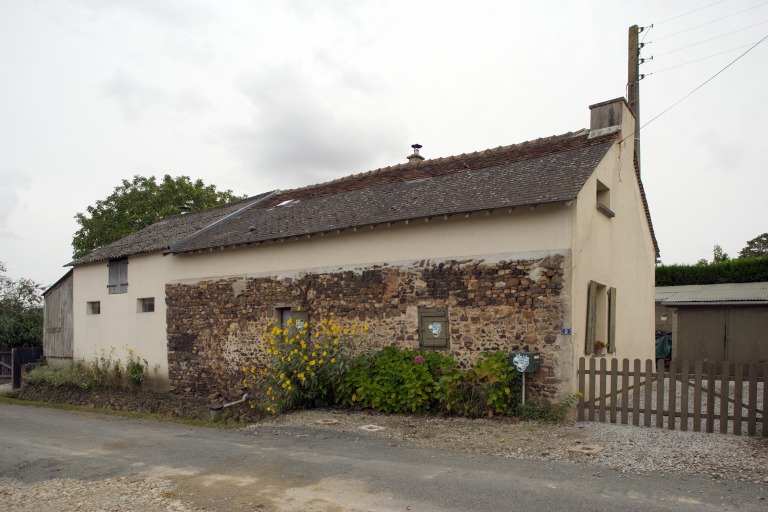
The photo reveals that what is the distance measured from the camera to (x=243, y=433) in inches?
392

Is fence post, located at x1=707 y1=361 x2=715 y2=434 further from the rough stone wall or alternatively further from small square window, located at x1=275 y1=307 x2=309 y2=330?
small square window, located at x1=275 y1=307 x2=309 y2=330

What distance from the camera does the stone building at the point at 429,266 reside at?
10.1 m

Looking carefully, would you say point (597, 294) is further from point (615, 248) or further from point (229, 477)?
point (229, 477)

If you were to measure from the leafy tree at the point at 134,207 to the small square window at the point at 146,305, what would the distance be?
14.4 meters

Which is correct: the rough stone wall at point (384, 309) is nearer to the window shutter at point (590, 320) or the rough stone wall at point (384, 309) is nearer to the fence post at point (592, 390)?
the fence post at point (592, 390)

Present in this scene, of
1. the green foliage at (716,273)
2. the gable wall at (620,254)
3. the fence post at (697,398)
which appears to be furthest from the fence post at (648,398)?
the green foliage at (716,273)

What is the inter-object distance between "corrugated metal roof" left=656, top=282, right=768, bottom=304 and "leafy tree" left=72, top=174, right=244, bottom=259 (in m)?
23.3

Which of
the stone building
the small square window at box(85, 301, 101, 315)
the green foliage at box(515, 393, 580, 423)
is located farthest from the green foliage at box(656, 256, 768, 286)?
the small square window at box(85, 301, 101, 315)

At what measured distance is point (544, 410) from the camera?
9.52 m

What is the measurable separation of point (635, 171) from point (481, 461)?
9.88m


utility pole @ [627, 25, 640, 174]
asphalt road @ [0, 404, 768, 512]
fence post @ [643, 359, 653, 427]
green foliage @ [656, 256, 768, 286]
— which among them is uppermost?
utility pole @ [627, 25, 640, 174]

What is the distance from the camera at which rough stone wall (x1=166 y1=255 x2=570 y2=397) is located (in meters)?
9.94

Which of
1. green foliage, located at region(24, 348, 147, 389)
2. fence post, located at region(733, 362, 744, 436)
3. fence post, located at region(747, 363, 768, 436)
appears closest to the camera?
fence post, located at region(733, 362, 744, 436)

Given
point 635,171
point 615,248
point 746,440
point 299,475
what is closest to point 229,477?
point 299,475
